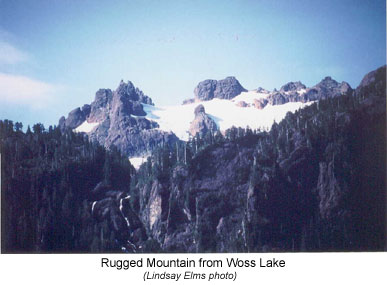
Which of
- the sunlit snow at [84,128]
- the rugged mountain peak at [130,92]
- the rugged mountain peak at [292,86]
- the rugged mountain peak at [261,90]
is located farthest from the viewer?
the sunlit snow at [84,128]

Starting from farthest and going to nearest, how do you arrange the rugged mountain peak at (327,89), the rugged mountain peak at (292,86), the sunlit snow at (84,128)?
the sunlit snow at (84,128)
the rugged mountain peak at (292,86)
the rugged mountain peak at (327,89)

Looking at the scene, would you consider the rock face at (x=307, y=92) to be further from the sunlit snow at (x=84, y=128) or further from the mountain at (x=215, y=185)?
the sunlit snow at (x=84, y=128)

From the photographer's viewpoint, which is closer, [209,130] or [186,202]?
[186,202]

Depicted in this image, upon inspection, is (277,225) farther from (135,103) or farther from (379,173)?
(135,103)

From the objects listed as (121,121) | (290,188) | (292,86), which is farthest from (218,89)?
(121,121)

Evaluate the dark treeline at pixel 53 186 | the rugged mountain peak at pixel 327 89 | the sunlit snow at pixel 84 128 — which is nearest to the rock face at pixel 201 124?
the dark treeline at pixel 53 186

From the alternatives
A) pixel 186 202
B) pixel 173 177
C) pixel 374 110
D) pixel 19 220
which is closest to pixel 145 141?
pixel 173 177
